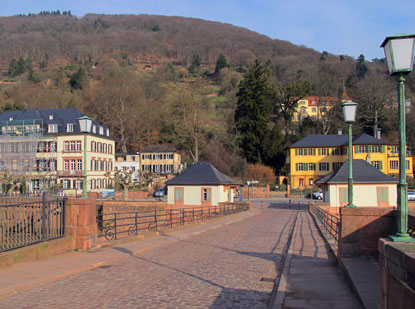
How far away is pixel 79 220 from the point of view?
1266 cm

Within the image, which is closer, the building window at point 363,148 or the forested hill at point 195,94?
the building window at point 363,148

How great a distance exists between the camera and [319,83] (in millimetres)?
99125

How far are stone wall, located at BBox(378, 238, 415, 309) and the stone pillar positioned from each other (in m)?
9.23

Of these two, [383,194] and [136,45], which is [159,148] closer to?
[383,194]

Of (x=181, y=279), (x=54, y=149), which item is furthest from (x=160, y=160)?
(x=181, y=279)

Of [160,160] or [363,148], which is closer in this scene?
[363,148]

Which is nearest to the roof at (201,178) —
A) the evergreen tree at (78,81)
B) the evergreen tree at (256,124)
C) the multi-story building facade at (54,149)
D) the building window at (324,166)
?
the multi-story building facade at (54,149)

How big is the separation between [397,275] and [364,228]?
599cm

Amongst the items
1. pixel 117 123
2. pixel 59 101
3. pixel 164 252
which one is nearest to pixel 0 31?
pixel 59 101

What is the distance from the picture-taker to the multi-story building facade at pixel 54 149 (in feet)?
200

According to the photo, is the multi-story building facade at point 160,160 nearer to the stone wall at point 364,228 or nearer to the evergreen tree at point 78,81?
the evergreen tree at point 78,81

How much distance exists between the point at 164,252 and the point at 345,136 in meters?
62.5

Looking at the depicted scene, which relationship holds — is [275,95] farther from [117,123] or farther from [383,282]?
[383,282]

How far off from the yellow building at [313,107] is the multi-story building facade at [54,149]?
4045 centimetres
